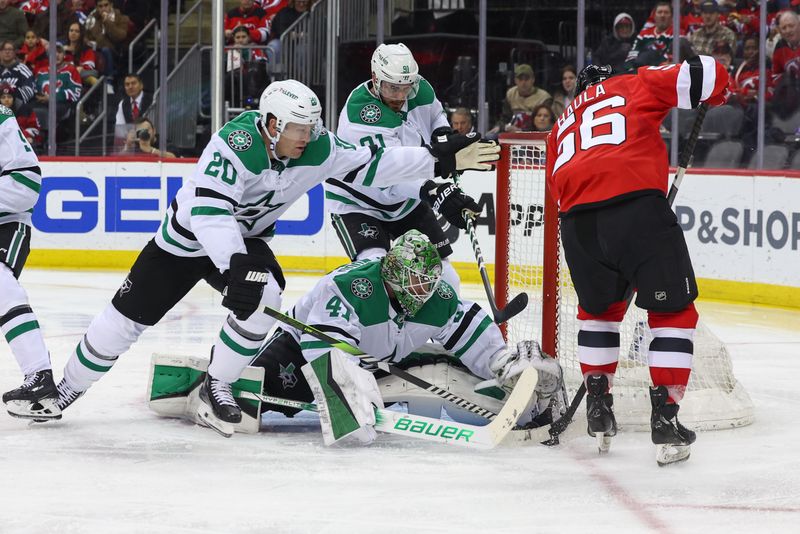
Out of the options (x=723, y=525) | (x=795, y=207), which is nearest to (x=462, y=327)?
(x=723, y=525)

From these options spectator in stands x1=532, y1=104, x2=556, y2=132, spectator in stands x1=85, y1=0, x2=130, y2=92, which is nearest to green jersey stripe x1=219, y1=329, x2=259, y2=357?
spectator in stands x1=532, y1=104, x2=556, y2=132

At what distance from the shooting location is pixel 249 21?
318 inches

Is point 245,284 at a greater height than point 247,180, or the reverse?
point 247,180

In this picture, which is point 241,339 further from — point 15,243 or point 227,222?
point 15,243

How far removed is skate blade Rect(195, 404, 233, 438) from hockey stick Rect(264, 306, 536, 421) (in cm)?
34

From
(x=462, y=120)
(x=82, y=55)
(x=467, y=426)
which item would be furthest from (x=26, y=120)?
(x=467, y=426)

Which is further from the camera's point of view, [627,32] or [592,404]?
[627,32]

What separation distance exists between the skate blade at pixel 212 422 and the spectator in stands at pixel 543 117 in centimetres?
436

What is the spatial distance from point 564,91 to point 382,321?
4.44 meters

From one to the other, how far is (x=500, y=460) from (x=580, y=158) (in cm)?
79

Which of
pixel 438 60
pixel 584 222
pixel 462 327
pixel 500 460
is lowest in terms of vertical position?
pixel 500 460

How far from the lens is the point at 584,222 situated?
3004 mm

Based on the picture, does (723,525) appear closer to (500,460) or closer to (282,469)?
(500,460)

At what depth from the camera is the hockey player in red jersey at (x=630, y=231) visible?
2.89 m
